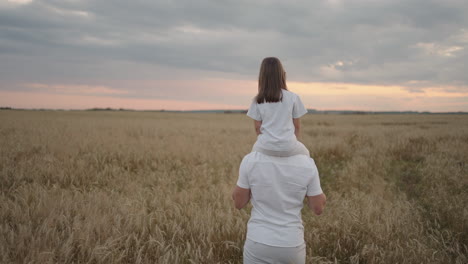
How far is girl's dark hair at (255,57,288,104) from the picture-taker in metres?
2.06

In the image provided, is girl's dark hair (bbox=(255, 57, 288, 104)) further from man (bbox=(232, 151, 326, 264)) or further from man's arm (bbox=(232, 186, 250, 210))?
man's arm (bbox=(232, 186, 250, 210))

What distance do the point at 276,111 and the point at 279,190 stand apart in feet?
1.91

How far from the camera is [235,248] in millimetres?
3508

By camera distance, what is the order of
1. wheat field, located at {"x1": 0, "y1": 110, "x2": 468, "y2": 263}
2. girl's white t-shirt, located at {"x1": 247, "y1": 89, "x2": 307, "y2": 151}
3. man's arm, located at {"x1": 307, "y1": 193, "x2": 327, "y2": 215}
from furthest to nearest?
1. wheat field, located at {"x1": 0, "y1": 110, "x2": 468, "y2": 263}
2. man's arm, located at {"x1": 307, "y1": 193, "x2": 327, "y2": 215}
3. girl's white t-shirt, located at {"x1": 247, "y1": 89, "x2": 307, "y2": 151}

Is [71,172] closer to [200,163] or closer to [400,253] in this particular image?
[200,163]

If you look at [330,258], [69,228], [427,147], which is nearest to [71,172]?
[69,228]

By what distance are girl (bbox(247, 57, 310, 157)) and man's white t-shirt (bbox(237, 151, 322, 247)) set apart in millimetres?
81

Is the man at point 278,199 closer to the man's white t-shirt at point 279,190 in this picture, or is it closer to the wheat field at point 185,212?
the man's white t-shirt at point 279,190

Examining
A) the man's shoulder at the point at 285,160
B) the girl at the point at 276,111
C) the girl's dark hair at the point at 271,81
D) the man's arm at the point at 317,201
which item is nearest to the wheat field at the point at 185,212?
the man's arm at the point at 317,201

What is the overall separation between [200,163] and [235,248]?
540 cm

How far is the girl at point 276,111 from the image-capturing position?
1.99 meters

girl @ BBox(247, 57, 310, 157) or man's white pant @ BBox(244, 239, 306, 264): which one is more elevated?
girl @ BBox(247, 57, 310, 157)

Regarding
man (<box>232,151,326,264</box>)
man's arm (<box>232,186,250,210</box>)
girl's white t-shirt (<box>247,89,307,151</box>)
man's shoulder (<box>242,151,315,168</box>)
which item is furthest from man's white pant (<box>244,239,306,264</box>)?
girl's white t-shirt (<box>247,89,307,151</box>)

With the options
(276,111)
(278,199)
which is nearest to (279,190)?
(278,199)
